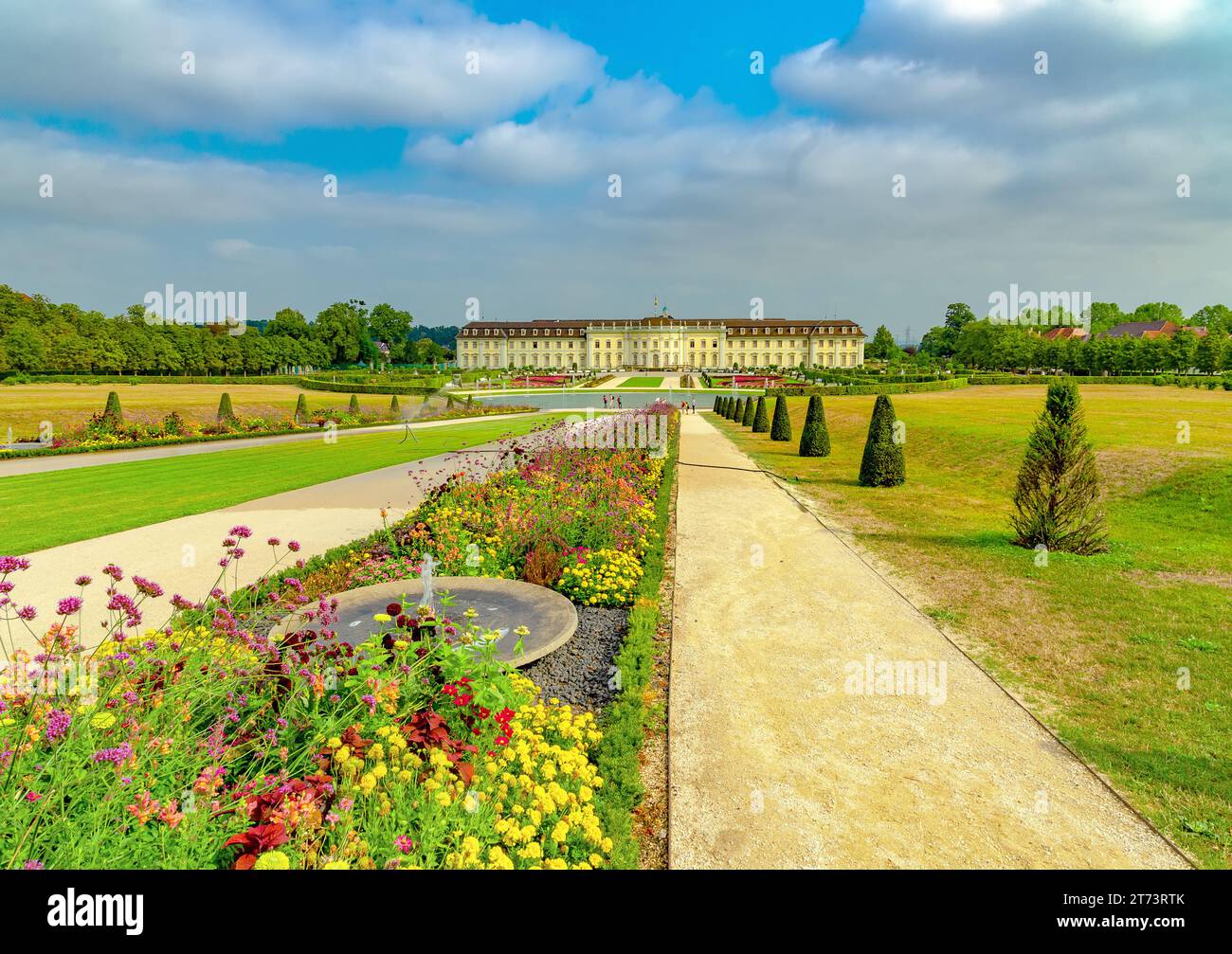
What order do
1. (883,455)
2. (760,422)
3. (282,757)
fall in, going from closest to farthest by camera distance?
(282,757)
(883,455)
(760,422)

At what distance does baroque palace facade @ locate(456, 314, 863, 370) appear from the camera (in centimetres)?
12250

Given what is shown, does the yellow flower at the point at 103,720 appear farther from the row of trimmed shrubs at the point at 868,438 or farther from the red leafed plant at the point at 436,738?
the row of trimmed shrubs at the point at 868,438

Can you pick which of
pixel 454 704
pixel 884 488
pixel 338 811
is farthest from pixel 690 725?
pixel 884 488

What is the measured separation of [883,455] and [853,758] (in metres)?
10.9

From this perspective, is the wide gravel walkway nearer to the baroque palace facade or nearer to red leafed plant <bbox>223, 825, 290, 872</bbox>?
red leafed plant <bbox>223, 825, 290, 872</bbox>

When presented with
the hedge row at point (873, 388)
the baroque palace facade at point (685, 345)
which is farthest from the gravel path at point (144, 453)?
the baroque palace facade at point (685, 345)

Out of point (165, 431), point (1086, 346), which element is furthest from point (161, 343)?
point (1086, 346)

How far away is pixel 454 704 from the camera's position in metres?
3.38

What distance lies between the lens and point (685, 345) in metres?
124

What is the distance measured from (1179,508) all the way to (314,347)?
91.8m

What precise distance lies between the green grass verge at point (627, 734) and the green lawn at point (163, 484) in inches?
317

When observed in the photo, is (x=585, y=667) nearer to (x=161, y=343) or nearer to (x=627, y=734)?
(x=627, y=734)

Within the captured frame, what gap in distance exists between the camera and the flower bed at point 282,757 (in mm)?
2203

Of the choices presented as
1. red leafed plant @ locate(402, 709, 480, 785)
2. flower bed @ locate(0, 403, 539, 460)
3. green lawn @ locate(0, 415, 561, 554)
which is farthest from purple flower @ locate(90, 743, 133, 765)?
flower bed @ locate(0, 403, 539, 460)
